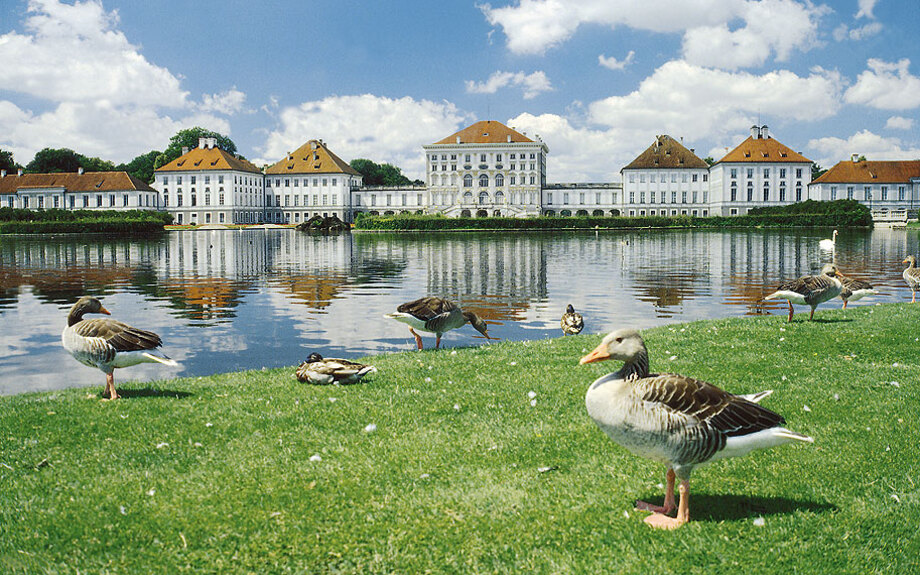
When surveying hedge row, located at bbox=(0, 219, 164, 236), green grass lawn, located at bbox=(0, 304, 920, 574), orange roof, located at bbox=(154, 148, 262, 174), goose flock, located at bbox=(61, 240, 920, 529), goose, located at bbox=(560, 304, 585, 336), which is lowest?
green grass lawn, located at bbox=(0, 304, 920, 574)

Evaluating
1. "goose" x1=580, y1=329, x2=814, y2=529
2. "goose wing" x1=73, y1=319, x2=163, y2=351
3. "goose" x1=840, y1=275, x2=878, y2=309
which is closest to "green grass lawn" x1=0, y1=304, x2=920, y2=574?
"goose" x1=580, y1=329, x2=814, y2=529

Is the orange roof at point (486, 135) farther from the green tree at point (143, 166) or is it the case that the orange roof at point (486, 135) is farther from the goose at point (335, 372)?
the goose at point (335, 372)

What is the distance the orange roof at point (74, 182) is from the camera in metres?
137

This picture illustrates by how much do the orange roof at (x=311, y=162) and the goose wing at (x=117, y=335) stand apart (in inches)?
5749

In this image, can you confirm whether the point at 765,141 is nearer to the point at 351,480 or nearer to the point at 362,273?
the point at 362,273

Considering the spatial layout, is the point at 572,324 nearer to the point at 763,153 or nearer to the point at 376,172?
the point at 763,153

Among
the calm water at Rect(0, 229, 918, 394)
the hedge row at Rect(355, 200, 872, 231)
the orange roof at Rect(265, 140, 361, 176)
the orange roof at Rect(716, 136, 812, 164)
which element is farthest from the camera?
the orange roof at Rect(265, 140, 361, 176)

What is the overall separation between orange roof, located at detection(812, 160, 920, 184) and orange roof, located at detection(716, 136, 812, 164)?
596cm

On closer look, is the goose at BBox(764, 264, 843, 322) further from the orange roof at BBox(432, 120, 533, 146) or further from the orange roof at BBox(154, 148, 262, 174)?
the orange roof at BBox(154, 148, 262, 174)

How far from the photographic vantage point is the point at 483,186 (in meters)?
148

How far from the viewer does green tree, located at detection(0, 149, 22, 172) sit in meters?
145

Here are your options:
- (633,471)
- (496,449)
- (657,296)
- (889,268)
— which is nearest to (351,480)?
(496,449)

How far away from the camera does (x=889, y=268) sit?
36.5 meters

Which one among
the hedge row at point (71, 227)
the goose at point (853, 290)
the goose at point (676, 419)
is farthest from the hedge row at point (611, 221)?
the goose at point (676, 419)
